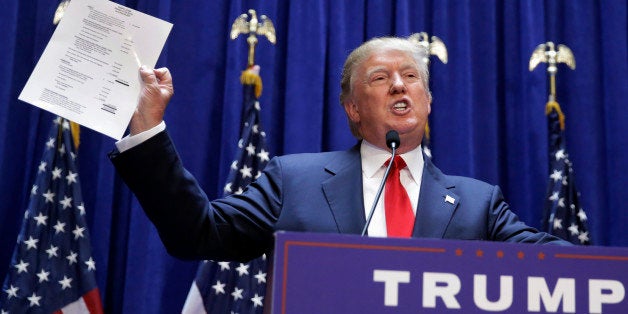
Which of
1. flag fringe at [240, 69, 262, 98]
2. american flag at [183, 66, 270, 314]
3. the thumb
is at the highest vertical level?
flag fringe at [240, 69, 262, 98]

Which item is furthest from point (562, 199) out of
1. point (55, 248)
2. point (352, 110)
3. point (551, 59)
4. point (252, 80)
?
point (55, 248)

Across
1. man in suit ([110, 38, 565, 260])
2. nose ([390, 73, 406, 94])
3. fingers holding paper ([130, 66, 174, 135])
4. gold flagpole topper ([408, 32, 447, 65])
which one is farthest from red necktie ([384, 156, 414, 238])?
gold flagpole topper ([408, 32, 447, 65])

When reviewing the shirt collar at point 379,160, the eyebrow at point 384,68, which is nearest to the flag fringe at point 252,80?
the eyebrow at point 384,68

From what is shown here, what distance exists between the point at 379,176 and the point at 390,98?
0.33m

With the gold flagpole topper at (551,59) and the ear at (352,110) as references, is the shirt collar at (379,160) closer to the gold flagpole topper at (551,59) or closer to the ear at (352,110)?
the ear at (352,110)

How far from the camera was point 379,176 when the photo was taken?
2.48 meters

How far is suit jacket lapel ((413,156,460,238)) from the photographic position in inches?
89.9

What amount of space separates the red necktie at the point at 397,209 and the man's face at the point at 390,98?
0.22m

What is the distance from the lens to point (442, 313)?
1.44 metres

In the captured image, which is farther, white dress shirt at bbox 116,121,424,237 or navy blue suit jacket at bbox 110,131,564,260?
white dress shirt at bbox 116,121,424,237

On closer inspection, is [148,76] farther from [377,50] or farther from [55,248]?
[55,248]

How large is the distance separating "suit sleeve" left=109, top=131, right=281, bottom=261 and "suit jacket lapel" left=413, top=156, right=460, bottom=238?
17.6 inches

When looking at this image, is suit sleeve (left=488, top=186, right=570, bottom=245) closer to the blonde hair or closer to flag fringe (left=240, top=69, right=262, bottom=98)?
the blonde hair

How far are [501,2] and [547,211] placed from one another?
1.43m
